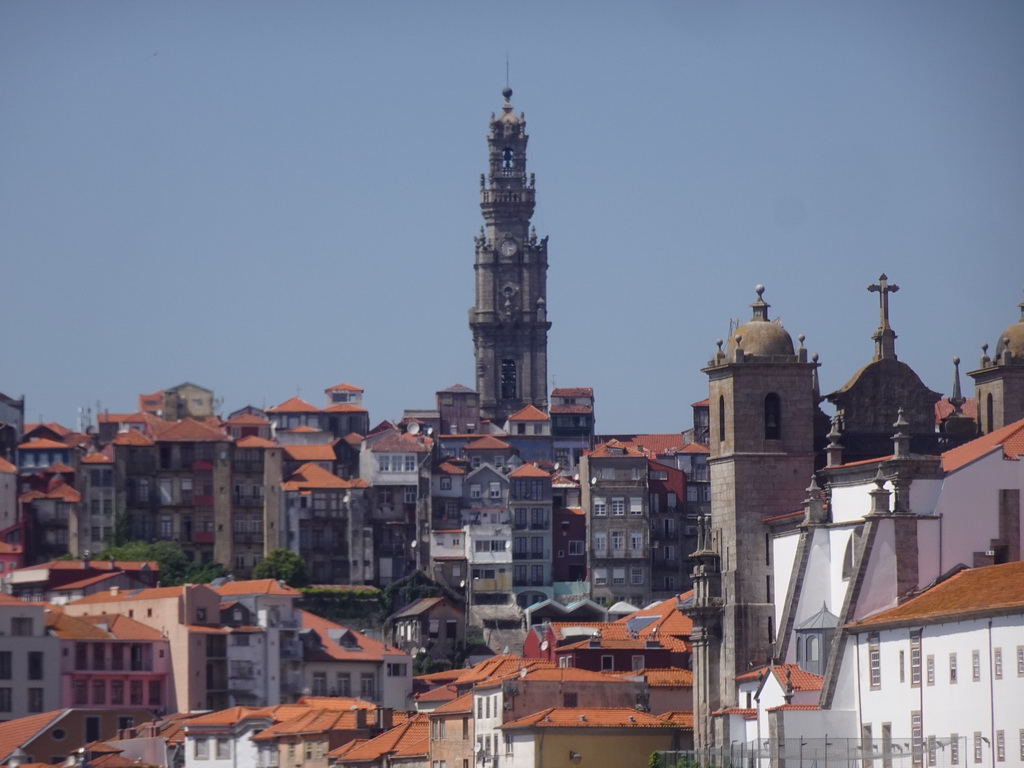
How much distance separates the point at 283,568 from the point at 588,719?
6674 cm

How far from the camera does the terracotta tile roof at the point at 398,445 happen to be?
16362 centimetres

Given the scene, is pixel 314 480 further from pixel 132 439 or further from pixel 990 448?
pixel 990 448

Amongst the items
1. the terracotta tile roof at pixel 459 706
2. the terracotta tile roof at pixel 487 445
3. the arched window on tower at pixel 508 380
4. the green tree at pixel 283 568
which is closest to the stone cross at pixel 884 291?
the terracotta tile roof at pixel 459 706

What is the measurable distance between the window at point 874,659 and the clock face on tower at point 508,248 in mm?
116335

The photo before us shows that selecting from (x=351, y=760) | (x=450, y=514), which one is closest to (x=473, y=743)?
(x=351, y=760)

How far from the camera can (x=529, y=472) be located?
162500 millimetres

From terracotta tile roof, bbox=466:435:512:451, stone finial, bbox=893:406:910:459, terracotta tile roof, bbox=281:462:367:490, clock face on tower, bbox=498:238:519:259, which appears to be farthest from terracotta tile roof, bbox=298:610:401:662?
stone finial, bbox=893:406:910:459

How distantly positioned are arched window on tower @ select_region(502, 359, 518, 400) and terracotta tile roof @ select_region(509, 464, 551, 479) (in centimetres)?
2426

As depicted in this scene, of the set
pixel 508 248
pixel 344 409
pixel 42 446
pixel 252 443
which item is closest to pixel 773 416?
pixel 252 443

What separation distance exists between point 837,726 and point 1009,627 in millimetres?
9365

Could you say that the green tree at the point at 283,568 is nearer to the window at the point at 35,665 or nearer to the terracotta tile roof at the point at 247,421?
the terracotta tile roof at the point at 247,421

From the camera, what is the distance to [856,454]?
8806 centimetres

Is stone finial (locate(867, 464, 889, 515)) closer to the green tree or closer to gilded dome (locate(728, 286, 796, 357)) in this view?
gilded dome (locate(728, 286, 796, 357))

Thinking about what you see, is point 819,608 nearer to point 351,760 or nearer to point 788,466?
point 788,466
